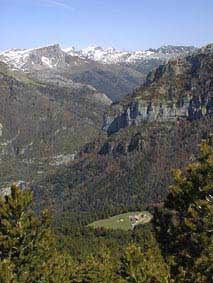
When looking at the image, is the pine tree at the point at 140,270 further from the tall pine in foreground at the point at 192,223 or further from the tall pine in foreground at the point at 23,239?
the tall pine in foreground at the point at 23,239

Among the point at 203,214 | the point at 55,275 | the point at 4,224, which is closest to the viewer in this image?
the point at 203,214

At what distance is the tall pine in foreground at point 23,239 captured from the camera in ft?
123

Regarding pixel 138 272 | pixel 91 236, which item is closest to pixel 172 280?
pixel 138 272

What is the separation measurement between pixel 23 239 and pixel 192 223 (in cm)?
1157

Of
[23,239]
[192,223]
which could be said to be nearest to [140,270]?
[192,223]

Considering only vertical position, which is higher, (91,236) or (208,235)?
(208,235)

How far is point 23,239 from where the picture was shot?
38000 mm

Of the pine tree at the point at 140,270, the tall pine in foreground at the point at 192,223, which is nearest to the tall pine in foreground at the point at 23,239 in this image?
the pine tree at the point at 140,270

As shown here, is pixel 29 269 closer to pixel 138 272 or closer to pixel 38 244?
pixel 38 244

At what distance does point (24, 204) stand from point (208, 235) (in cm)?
1240

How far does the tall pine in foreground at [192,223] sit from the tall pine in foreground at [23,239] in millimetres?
8686

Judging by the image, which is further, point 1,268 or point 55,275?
point 55,275

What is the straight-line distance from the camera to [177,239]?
3538cm

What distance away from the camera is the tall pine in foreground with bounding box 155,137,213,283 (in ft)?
109
